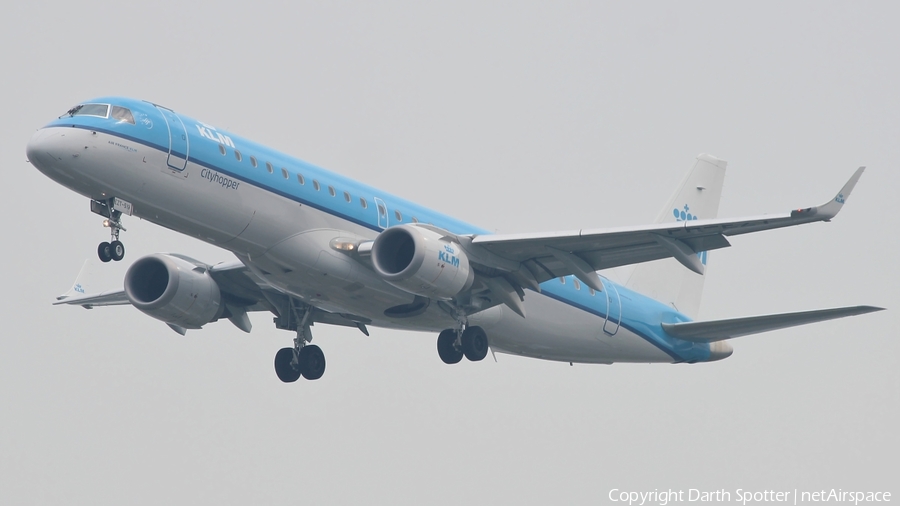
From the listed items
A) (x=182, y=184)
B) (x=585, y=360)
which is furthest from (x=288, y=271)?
(x=585, y=360)

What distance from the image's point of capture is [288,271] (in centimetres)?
3092

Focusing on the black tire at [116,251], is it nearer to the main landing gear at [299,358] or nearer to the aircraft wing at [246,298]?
the aircraft wing at [246,298]

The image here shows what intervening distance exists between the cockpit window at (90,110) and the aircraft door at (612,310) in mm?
15452

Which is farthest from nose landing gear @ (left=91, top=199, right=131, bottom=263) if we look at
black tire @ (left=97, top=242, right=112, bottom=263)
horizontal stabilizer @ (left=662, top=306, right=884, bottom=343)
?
horizontal stabilizer @ (left=662, top=306, right=884, bottom=343)

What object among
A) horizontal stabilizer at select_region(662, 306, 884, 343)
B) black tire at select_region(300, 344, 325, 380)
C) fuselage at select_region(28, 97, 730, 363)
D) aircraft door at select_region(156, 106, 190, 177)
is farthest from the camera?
black tire at select_region(300, 344, 325, 380)

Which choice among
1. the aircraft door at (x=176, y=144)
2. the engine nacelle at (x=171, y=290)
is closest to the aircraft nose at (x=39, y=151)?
the aircraft door at (x=176, y=144)

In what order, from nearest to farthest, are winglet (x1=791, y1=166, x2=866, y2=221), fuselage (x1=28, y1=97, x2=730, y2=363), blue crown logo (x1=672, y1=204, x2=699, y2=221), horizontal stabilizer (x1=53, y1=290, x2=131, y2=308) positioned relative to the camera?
winglet (x1=791, y1=166, x2=866, y2=221)
fuselage (x1=28, y1=97, x2=730, y2=363)
horizontal stabilizer (x1=53, y1=290, x2=131, y2=308)
blue crown logo (x1=672, y1=204, x2=699, y2=221)

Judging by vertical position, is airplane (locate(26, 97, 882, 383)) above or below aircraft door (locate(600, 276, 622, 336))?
below

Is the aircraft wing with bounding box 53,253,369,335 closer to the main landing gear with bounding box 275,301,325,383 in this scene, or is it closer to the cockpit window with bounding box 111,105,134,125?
the main landing gear with bounding box 275,301,325,383

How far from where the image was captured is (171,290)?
111 feet

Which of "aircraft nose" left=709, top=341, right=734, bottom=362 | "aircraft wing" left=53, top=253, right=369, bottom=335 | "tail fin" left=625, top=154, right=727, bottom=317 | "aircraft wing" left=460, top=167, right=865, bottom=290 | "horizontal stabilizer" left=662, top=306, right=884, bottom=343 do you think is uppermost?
"tail fin" left=625, top=154, right=727, bottom=317

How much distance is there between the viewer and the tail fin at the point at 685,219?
132ft

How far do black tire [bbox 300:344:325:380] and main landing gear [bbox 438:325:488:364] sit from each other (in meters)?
4.89

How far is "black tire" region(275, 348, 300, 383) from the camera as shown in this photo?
1444 inches
